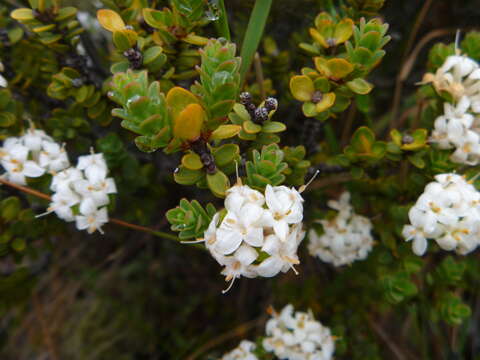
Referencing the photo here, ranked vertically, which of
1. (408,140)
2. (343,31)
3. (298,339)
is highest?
(343,31)

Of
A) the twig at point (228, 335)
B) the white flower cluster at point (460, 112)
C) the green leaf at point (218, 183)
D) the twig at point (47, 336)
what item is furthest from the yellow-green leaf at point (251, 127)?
the twig at point (47, 336)

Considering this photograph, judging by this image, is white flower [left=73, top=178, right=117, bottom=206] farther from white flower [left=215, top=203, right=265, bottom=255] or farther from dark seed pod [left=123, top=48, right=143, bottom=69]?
white flower [left=215, top=203, right=265, bottom=255]

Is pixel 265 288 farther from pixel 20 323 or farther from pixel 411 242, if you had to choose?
pixel 20 323

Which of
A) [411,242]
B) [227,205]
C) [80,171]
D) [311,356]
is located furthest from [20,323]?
[411,242]

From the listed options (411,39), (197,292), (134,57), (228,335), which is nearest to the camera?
(134,57)

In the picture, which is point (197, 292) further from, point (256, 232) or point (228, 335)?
point (256, 232)

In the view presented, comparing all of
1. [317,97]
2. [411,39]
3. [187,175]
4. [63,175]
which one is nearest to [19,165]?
[63,175]

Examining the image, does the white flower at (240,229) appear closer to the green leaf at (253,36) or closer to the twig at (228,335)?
the green leaf at (253,36)
